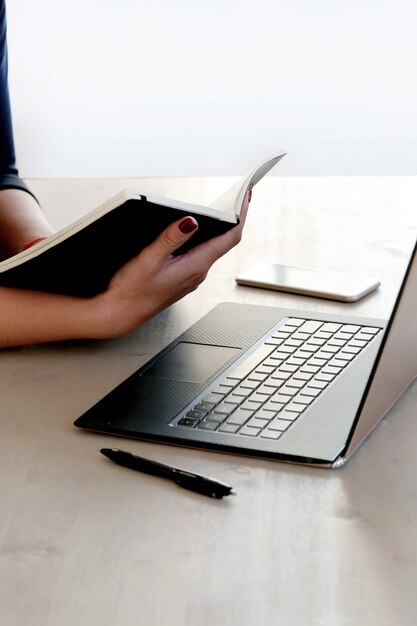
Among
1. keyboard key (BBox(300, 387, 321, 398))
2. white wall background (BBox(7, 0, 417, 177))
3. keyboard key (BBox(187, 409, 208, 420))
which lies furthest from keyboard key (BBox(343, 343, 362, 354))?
white wall background (BBox(7, 0, 417, 177))

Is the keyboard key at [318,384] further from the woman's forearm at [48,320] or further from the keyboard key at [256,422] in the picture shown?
the woman's forearm at [48,320]

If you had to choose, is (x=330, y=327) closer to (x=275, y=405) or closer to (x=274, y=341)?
(x=274, y=341)

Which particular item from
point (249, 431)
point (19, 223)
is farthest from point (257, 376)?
point (19, 223)

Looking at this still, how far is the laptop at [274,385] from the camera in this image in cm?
85

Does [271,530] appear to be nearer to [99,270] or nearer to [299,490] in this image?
[299,490]

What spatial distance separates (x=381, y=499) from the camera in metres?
0.79

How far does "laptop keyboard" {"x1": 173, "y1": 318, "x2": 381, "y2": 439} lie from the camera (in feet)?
2.99

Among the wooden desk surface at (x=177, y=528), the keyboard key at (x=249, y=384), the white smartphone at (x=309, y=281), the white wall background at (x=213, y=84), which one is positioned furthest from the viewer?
the white wall background at (x=213, y=84)

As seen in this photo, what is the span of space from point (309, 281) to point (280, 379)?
0.97 feet

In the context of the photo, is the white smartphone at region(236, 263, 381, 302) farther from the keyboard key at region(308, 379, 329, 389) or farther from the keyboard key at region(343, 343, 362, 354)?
the keyboard key at region(308, 379, 329, 389)

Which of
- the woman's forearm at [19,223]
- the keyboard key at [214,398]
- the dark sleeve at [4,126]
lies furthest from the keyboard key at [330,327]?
the dark sleeve at [4,126]

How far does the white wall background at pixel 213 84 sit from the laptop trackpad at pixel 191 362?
354cm

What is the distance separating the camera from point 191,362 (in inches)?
41.8

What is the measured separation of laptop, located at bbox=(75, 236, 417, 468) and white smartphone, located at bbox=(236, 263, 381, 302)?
2.5 inches
